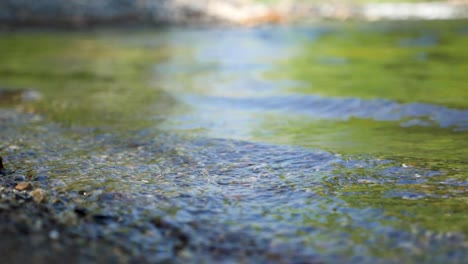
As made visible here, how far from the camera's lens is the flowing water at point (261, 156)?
4.21m

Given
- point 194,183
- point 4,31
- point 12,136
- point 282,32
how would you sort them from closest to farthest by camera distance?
point 194,183
point 12,136
point 282,32
point 4,31

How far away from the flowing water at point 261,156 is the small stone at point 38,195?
17cm

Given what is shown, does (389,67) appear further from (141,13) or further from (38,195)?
(141,13)

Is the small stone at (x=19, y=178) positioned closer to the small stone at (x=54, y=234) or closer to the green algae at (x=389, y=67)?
the small stone at (x=54, y=234)

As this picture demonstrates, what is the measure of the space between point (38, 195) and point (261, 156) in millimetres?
2620

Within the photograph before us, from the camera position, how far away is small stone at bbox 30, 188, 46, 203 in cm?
489

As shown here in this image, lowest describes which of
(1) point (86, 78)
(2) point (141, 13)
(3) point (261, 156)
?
(1) point (86, 78)

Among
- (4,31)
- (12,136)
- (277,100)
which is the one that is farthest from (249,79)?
(4,31)

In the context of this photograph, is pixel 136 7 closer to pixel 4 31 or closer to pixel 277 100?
pixel 4 31

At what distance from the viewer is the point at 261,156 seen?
6.62m

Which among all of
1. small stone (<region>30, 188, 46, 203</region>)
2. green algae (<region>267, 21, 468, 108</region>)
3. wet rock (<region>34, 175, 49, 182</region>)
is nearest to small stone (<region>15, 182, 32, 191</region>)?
small stone (<region>30, 188, 46, 203</region>)

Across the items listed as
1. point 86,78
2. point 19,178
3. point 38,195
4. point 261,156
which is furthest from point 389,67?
point 38,195

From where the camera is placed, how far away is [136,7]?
42094 millimetres

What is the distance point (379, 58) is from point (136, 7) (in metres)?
28.1
